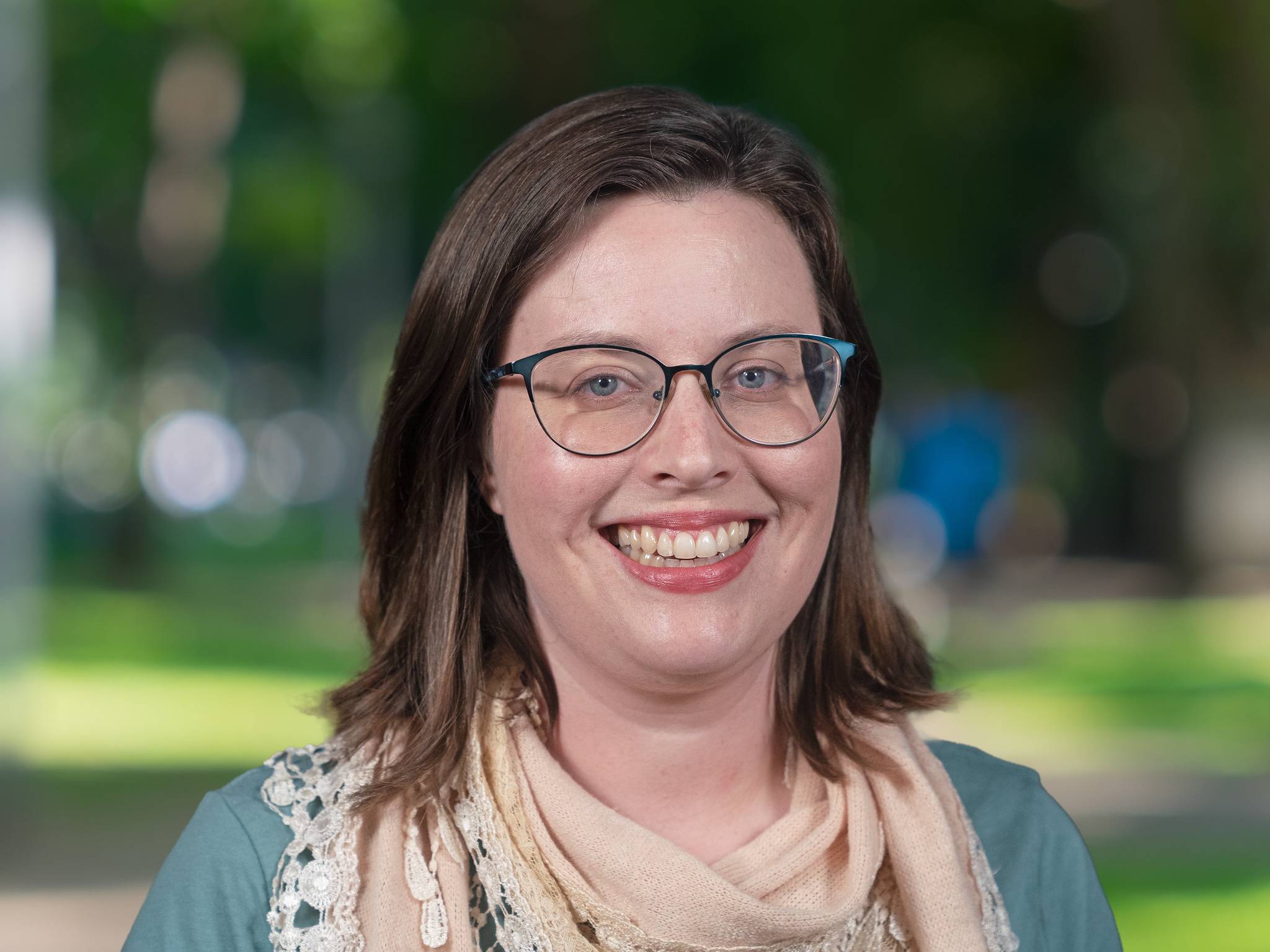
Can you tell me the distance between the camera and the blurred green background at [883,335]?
903 cm

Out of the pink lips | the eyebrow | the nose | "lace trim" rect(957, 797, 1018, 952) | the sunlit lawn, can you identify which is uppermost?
the eyebrow

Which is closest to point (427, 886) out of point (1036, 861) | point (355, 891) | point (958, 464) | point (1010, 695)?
point (355, 891)

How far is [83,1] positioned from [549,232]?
2049 cm

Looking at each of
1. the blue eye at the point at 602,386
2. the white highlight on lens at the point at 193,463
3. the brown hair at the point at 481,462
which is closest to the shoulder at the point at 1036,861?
the brown hair at the point at 481,462

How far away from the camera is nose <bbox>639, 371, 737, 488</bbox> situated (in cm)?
244

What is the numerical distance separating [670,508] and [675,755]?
0.42 metres

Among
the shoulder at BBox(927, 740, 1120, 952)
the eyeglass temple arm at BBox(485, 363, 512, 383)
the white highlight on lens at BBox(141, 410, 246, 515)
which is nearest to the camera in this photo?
the eyeglass temple arm at BBox(485, 363, 512, 383)

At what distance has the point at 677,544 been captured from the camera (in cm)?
246

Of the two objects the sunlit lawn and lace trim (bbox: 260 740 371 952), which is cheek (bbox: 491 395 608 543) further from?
the sunlit lawn

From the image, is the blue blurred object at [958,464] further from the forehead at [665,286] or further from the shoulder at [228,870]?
the shoulder at [228,870]

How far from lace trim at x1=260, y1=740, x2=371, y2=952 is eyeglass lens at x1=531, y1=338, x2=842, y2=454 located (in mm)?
648

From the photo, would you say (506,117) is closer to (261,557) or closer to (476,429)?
(261,557)

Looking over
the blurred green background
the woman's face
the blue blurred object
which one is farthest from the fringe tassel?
the blue blurred object

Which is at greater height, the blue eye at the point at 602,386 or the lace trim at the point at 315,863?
the blue eye at the point at 602,386
